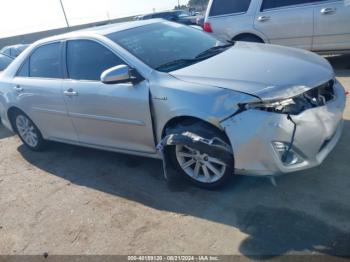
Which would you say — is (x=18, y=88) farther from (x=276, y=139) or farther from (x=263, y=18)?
(x=263, y=18)

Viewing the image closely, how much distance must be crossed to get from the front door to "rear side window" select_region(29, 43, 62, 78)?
9.6 inches

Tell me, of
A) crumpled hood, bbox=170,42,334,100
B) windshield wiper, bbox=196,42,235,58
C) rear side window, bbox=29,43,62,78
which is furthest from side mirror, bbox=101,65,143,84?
rear side window, bbox=29,43,62,78

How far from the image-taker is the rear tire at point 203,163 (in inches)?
129

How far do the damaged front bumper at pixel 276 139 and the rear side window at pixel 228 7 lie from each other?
16.5 feet

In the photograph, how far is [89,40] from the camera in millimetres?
4184

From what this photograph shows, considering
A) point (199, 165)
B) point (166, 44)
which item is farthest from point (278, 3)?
point (199, 165)

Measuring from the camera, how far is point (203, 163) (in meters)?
3.53

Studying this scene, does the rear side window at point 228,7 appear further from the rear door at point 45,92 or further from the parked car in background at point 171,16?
the parked car in background at point 171,16

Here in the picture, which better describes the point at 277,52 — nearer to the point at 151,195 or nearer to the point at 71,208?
the point at 151,195

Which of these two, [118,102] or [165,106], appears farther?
[118,102]

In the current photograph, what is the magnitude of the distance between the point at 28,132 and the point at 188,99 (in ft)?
10.6

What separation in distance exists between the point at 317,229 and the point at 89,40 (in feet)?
10.1

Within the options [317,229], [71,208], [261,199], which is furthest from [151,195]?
[317,229]

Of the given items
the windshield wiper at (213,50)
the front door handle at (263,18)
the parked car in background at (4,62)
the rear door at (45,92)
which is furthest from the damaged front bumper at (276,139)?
the parked car in background at (4,62)
